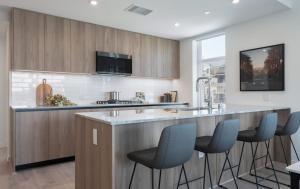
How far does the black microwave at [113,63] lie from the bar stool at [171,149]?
2.87 metres

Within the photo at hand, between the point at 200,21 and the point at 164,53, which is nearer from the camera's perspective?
the point at 200,21

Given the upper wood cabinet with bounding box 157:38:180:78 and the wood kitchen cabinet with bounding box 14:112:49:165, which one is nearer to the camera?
the wood kitchen cabinet with bounding box 14:112:49:165

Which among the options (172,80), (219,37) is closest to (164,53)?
(172,80)

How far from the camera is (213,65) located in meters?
5.11

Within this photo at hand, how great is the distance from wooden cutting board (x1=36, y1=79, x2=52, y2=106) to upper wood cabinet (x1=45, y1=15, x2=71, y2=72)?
0.32m

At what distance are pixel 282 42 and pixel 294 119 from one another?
1470 millimetres

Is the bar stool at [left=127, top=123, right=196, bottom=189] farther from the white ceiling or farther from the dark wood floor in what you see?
the white ceiling

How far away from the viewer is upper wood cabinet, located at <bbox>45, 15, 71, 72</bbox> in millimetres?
3859

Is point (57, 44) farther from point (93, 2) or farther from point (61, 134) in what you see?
point (61, 134)

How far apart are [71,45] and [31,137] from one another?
175cm

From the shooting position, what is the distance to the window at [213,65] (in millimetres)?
4863

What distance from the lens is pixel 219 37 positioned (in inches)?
195

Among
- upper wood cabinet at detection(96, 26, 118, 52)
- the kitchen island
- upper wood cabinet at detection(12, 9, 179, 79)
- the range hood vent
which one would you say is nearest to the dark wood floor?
the kitchen island

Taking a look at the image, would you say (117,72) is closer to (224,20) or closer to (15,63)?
(15,63)
